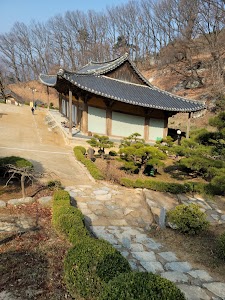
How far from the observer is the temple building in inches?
630

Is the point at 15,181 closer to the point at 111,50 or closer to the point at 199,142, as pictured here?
the point at 199,142

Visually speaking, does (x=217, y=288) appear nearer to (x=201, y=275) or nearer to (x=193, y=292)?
(x=201, y=275)

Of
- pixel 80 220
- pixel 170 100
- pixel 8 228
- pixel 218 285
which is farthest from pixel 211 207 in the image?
pixel 170 100

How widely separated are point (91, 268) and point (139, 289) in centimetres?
87

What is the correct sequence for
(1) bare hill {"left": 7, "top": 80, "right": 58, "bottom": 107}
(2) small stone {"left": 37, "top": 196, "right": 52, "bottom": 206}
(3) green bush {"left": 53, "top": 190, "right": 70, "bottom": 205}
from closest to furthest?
(3) green bush {"left": 53, "top": 190, "right": 70, "bottom": 205} → (2) small stone {"left": 37, "top": 196, "right": 52, "bottom": 206} → (1) bare hill {"left": 7, "top": 80, "right": 58, "bottom": 107}

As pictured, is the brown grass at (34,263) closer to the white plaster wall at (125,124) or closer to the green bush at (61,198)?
the green bush at (61,198)

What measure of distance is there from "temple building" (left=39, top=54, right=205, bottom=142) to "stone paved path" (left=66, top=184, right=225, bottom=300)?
8627 mm

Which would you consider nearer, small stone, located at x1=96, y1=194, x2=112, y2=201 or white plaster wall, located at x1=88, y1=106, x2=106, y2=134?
small stone, located at x1=96, y1=194, x2=112, y2=201

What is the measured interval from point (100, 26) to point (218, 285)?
2443 inches

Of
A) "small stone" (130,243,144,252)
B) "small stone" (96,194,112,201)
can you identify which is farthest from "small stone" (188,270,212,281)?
"small stone" (96,194,112,201)

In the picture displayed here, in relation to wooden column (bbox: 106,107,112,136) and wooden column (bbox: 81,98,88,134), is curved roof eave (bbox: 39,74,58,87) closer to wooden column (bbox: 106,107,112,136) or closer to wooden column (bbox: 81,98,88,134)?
wooden column (bbox: 81,98,88,134)

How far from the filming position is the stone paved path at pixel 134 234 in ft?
12.2

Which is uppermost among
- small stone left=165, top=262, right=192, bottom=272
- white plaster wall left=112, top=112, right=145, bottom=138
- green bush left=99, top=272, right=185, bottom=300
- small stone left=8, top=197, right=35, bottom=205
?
white plaster wall left=112, top=112, right=145, bottom=138

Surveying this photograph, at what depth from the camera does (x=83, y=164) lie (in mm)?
11000
